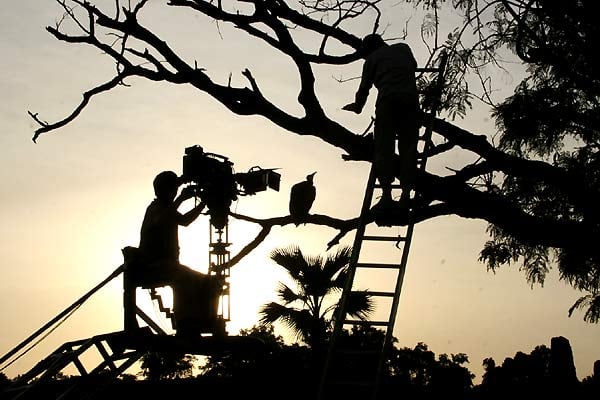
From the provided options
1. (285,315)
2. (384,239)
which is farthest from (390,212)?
(285,315)

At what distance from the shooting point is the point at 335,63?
10.9 m

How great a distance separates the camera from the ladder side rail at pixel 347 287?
7177mm

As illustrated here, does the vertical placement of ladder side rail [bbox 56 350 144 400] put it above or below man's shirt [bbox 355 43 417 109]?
below

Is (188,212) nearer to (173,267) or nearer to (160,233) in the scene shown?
(160,233)

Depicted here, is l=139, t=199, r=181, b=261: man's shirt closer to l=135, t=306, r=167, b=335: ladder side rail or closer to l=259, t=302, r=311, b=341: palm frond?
l=135, t=306, r=167, b=335: ladder side rail

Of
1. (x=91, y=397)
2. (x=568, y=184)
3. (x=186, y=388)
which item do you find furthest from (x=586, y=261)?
(x=91, y=397)

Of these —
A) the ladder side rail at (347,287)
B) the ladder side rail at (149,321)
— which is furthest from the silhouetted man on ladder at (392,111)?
the ladder side rail at (149,321)

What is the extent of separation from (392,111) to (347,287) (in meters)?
2.27

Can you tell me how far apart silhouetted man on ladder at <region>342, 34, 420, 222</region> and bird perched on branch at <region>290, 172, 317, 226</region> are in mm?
2513

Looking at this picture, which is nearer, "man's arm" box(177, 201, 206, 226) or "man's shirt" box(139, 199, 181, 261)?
"man's shirt" box(139, 199, 181, 261)

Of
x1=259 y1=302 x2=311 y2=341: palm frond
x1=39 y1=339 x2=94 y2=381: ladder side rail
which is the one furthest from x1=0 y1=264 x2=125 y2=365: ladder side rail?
x1=259 y1=302 x2=311 y2=341: palm frond

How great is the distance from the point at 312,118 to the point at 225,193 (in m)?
2.45

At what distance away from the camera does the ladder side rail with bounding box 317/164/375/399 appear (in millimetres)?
7177

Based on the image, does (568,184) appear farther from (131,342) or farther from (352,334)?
(352,334)
